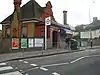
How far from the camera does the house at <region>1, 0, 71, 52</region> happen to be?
134 ft

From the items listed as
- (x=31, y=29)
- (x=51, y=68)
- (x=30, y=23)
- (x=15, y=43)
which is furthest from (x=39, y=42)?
(x=51, y=68)

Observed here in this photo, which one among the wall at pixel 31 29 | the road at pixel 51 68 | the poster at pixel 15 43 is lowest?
the road at pixel 51 68

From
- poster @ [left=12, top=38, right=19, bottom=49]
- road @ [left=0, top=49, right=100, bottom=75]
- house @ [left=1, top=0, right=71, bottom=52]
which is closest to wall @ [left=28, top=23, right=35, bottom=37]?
house @ [left=1, top=0, right=71, bottom=52]

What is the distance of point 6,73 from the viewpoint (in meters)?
13.1

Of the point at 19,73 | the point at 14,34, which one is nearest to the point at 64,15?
the point at 14,34

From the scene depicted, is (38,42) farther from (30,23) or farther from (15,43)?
(30,23)

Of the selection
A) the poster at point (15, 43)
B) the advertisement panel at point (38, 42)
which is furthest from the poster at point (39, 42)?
the poster at point (15, 43)

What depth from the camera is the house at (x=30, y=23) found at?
134ft

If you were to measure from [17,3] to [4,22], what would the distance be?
356 inches

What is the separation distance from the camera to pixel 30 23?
43312 mm

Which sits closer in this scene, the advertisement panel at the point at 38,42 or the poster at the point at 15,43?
the poster at the point at 15,43

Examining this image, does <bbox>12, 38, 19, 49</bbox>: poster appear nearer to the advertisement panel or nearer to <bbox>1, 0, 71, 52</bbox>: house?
the advertisement panel

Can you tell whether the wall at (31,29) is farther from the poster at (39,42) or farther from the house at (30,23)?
the poster at (39,42)

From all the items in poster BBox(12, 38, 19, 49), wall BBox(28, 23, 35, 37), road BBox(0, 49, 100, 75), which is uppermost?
wall BBox(28, 23, 35, 37)
